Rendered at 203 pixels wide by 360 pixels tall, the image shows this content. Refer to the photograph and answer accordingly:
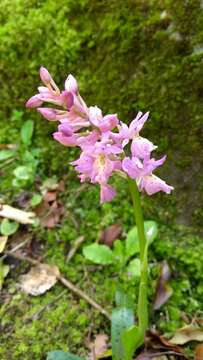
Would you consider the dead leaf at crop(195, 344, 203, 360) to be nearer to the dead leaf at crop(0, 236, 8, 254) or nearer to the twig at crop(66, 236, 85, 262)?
the twig at crop(66, 236, 85, 262)

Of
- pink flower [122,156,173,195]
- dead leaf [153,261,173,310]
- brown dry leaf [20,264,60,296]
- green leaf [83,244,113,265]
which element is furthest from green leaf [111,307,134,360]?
pink flower [122,156,173,195]

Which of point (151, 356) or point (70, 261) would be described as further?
point (70, 261)

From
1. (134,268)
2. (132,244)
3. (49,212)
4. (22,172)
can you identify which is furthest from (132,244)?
(22,172)

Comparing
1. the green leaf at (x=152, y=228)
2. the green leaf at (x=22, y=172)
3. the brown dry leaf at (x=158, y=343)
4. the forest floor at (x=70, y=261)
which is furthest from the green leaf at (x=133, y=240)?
the green leaf at (x=22, y=172)

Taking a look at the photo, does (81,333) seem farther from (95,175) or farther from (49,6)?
(49,6)

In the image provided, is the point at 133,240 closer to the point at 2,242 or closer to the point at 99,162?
the point at 2,242

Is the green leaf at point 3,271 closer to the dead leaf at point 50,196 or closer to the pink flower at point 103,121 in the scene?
the dead leaf at point 50,196

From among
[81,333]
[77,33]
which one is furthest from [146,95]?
[81,333]
